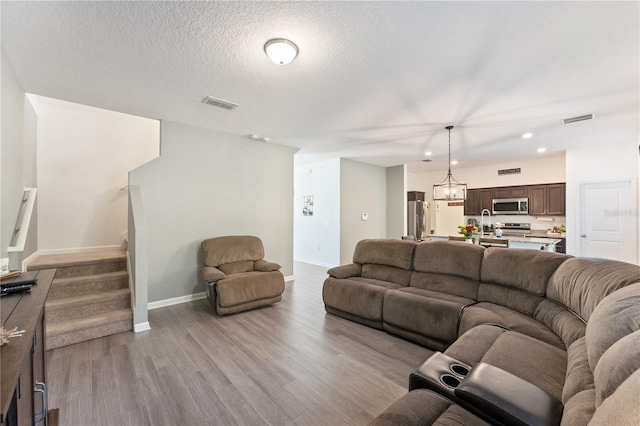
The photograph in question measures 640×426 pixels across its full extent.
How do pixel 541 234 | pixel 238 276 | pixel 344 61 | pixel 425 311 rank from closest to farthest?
pixel 344 61 < pixel 425 311 < pixel 238 276 < pixel 541 234

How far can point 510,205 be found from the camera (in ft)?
22.4

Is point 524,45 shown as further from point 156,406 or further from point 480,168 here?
point 480,168

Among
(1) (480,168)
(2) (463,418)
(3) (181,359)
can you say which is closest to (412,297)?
(2) (463,418)

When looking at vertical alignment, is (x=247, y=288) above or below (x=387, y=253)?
below

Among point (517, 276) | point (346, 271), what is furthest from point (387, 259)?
point (517, 276)

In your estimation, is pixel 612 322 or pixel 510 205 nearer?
pixel 612 322

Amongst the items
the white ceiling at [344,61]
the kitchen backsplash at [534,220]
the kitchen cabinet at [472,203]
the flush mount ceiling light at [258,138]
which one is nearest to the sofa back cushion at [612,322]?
the white ceiling at [344,61]

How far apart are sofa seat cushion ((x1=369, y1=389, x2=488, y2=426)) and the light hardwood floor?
700 mm

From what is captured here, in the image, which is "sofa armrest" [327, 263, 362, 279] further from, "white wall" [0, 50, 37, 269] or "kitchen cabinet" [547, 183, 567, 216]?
"kitchen cabinet" [547, 183, 567, 216]

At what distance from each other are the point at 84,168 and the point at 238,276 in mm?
3322

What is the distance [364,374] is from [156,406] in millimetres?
1559

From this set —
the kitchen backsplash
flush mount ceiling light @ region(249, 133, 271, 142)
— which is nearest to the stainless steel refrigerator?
the kitchen backsplash

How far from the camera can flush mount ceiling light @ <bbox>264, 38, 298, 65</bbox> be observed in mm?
2096

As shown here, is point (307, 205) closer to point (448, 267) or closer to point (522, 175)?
point (448, 267)
